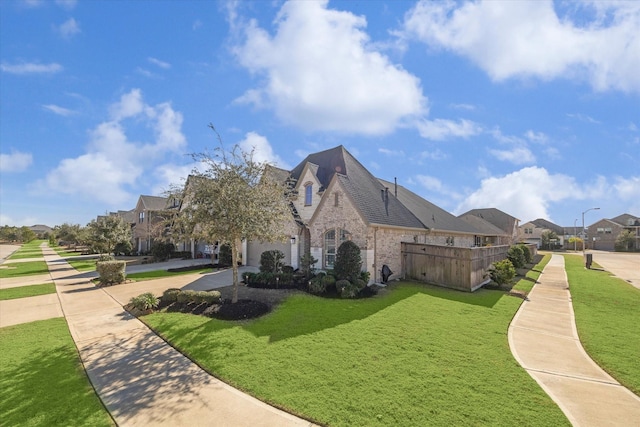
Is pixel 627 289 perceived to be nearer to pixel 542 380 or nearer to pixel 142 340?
pixel 542 380

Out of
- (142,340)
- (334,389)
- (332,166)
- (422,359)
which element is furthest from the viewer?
(332,166)

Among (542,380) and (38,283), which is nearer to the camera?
(542,380)

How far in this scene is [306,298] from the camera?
12703 millimetres

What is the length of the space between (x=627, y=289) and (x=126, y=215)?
7046cm

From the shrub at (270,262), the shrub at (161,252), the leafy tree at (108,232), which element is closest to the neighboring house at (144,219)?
the shrub at (161,252)

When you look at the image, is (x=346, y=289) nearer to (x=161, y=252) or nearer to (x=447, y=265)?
(x=447, y=265)

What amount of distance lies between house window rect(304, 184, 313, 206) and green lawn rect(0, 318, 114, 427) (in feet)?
46.7

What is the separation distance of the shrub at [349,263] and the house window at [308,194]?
20.1ft

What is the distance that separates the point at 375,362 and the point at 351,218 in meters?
10.2

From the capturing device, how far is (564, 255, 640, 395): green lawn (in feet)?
21.5

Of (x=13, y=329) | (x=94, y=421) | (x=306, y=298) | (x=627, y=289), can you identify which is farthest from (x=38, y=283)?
(x=627, y=289)

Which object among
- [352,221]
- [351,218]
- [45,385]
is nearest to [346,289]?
[352,221]

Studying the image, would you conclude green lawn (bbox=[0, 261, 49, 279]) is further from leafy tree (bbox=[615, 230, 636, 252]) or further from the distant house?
leafy tree (bbox=[615, 230, 636, 252])

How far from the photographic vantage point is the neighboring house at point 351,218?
15953mm
